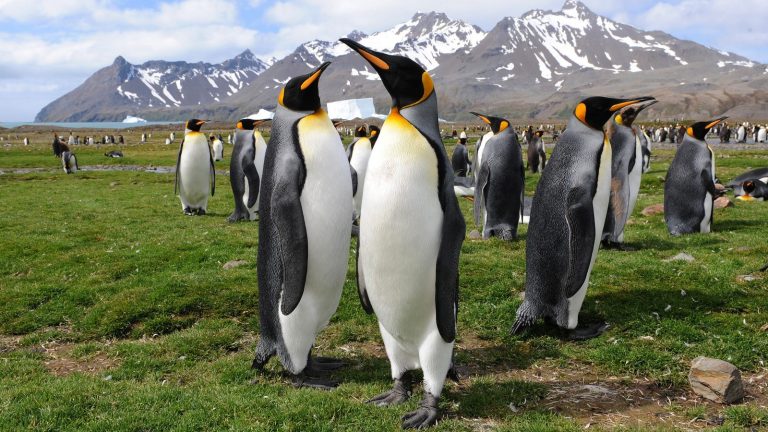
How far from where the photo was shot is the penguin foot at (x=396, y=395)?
12.7ft

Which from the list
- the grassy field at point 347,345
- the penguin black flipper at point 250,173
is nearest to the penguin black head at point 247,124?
the penguin black flipper at point 250,173

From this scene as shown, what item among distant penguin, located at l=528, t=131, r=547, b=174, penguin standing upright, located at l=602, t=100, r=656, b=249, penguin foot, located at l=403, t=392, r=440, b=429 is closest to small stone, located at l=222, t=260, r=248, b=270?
penguin foot, located at l=403, t=392, r=440, b=429

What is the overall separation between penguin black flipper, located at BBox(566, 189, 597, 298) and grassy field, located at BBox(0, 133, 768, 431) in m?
0.61

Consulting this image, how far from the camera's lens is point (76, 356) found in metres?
5.23

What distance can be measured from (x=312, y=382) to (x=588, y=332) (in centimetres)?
250

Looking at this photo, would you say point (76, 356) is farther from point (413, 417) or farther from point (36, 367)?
point (413, 417)

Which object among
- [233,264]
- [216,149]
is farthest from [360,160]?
[216,149]

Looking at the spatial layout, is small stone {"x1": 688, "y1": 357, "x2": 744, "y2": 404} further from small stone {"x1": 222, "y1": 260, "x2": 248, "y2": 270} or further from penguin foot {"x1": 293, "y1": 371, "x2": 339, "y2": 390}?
small stone {"x1": 222, "y1": 260, "x2": 248, "y2": 270}

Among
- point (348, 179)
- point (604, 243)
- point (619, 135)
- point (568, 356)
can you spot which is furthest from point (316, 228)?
point (619, 135)

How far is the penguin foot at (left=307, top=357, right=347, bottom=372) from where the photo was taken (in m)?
4.53

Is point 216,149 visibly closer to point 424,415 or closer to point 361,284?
point 361,284

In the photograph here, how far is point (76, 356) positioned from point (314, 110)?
314cm

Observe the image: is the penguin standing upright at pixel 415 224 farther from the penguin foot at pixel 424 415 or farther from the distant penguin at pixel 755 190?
the distant penguin at pixel 755 190

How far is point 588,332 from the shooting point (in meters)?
5.16
